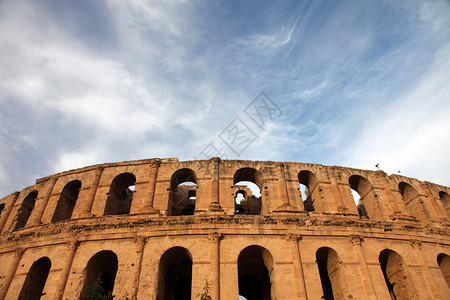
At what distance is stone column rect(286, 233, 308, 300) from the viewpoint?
43.6 ft

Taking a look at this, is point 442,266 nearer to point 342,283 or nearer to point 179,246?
point 342,283

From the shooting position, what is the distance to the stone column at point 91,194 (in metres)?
16.4

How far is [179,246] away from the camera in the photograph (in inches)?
569

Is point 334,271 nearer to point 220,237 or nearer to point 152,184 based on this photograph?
point 220,237

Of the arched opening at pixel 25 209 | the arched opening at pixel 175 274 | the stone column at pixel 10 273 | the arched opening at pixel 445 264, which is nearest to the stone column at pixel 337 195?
the arched opening at pixel 445 264

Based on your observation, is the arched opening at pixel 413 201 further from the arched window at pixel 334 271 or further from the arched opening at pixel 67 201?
the arched opening at pixel 67 201

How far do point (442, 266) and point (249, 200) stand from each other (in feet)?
39.7

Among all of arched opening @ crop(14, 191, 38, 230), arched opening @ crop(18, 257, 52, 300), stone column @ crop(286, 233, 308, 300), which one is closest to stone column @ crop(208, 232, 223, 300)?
stone column @ crop(286, 233, 308, 300)

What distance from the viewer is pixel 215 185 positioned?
55.4 ft

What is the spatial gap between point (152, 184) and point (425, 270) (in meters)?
15.1

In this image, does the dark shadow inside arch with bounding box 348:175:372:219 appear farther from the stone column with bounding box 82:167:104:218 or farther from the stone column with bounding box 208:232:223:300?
the stone column with bounding box 82:167:104:218

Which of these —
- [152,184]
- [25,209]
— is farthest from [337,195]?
[25,209]

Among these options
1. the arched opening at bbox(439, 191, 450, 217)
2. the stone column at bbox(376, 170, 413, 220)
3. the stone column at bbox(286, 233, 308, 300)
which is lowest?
the stone column at bbox(286, 233, 308, 300)

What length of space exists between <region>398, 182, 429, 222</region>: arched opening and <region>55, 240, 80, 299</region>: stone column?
20079 millimetres
